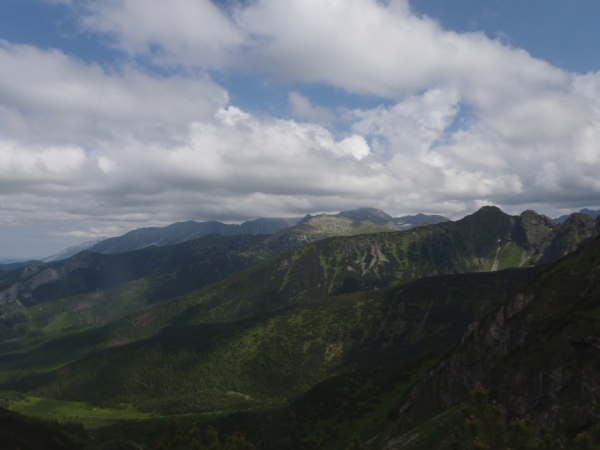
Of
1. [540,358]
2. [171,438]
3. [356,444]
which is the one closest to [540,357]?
[540,358]

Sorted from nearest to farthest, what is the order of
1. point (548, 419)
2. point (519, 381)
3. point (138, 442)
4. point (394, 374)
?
point (548, 419) → point (519, 381) → point (394, 374) → point (138, 442)

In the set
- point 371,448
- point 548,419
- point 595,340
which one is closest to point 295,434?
point 371,448

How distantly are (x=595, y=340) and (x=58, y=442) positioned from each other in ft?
536

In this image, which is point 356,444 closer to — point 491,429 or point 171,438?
point 491,429

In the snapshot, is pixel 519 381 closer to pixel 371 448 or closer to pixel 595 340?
pixel 595 340

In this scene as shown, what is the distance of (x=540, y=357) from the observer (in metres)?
80.9

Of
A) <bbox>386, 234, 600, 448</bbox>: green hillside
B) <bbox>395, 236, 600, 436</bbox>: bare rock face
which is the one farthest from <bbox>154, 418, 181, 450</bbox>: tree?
<bbox>395, 236, 600, 436</bbox>: bare rock face

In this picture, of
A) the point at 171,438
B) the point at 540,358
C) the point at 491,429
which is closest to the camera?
the point at 491,429

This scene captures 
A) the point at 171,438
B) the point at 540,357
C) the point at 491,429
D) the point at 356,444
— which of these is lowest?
the point at 540,357

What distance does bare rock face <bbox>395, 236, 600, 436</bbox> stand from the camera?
69.9 m

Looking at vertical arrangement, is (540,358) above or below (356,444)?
below

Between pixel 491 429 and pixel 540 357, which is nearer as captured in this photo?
pixel 491 429

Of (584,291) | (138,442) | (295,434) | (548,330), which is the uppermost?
(584,291)

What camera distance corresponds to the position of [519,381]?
80.9 meters
